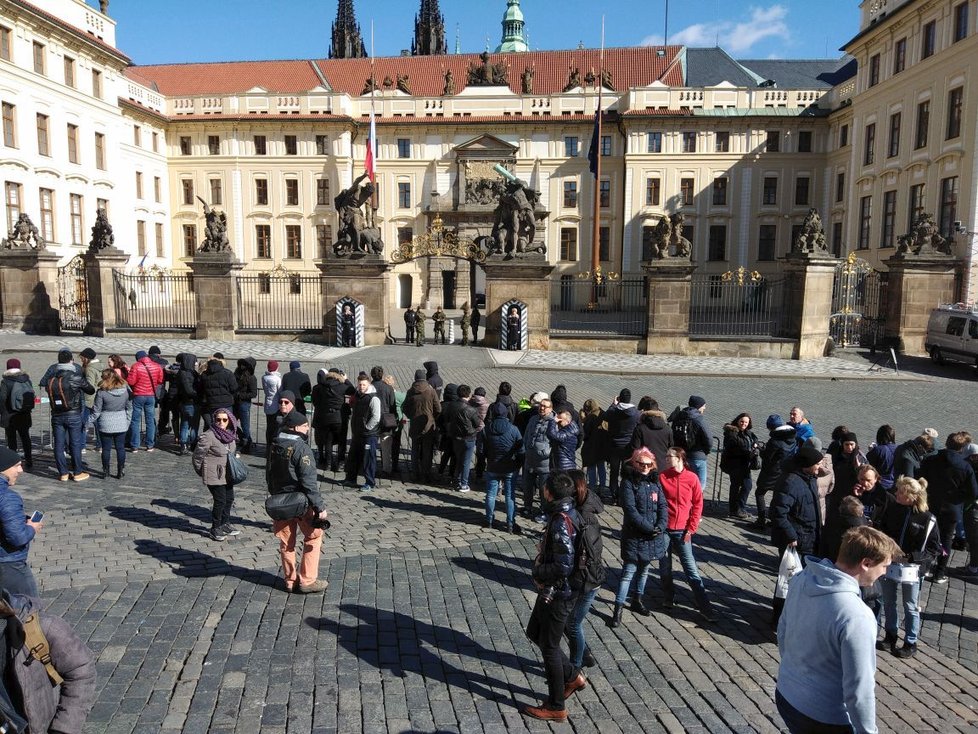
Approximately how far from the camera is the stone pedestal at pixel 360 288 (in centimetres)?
2361

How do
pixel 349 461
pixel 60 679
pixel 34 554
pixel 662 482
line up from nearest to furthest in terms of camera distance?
pixel 60 679 → pixel 662 482 → pixel 34 554 → pixel 349 461

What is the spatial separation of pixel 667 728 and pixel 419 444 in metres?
6.09

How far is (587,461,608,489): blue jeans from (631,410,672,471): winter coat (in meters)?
1.42

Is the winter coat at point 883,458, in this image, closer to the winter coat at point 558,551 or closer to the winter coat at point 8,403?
the winter coat at point 558,551

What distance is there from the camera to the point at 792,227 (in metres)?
47.7

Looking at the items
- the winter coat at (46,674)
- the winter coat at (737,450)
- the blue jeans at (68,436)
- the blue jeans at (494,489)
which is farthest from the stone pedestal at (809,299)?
the winter coat at (46,674)

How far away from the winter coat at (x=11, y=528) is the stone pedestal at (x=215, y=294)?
801 inches

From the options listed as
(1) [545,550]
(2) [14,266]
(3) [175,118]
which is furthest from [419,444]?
(3) [175,118]

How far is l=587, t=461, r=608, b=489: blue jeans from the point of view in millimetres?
9657

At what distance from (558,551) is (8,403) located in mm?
8022

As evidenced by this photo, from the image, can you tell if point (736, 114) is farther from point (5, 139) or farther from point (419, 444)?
point (419, 444)

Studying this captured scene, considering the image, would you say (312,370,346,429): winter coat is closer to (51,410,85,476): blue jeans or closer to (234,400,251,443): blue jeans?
(234,400,251,443): blue jeans

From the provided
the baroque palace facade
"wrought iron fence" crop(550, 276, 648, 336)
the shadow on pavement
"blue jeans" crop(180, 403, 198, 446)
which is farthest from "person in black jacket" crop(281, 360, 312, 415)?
the baroque palace facade

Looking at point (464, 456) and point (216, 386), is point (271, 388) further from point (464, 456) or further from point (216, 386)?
point (464, 456)
